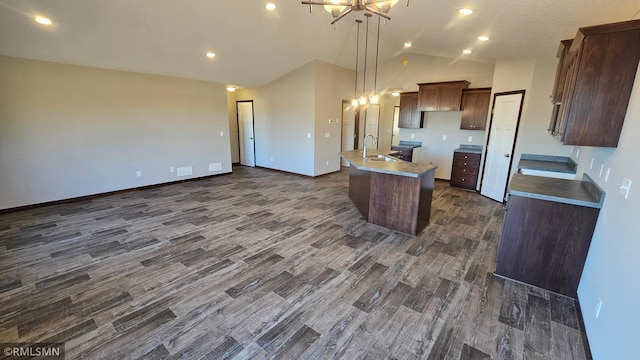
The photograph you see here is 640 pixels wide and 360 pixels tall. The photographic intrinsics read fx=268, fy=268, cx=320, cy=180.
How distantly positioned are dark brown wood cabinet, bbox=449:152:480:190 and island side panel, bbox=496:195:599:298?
12.2ft

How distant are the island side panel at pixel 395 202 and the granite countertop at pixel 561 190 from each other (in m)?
1.14

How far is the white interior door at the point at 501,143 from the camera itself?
4.97 metres

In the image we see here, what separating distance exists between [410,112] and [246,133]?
505 centimetres

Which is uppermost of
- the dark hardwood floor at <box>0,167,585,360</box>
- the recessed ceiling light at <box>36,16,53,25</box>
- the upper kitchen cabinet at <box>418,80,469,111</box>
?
the recessed ceiling light at <box>36,16,53,25</box>

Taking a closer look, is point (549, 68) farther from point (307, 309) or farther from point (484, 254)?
point (307, 309)

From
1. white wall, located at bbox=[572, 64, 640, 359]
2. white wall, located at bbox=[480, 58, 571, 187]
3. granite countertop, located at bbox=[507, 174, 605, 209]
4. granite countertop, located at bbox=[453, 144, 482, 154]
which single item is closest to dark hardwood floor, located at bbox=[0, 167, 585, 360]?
white wall, located at bbox=[572, 64, 640, 359]

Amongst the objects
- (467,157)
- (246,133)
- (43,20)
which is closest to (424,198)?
(467,157)

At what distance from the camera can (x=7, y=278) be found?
269cm

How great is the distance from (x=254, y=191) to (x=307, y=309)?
13.0 feet

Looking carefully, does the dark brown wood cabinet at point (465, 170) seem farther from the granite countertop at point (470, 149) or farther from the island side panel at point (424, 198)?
the island side panel at point (424, 198)

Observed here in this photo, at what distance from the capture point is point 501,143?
17.2 feet

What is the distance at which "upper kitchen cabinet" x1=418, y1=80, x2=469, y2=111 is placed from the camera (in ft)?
20.2

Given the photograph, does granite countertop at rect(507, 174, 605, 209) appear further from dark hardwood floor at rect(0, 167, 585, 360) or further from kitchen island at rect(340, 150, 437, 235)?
kitchen island at rect(340, 150, 437, 235)

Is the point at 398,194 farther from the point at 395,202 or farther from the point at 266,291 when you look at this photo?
the point at 266,291
